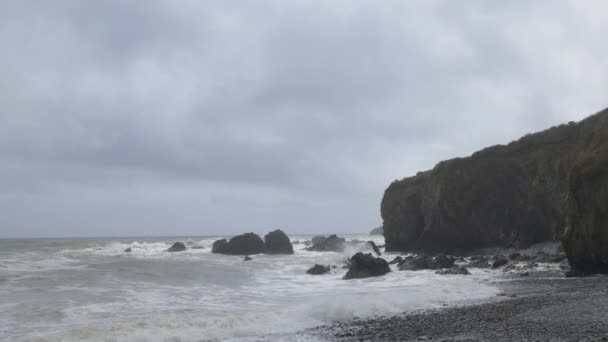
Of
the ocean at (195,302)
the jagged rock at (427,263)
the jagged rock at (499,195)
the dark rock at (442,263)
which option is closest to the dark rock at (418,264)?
the jagged rock at (427,263)

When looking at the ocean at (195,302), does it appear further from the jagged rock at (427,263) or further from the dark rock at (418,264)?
the jagged rock at (427,263)

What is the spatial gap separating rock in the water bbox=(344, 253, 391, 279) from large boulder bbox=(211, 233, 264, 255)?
3955cm

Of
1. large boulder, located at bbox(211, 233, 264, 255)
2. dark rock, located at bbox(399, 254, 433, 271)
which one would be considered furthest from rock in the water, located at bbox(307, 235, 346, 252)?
dark rock, located at bbox(399, 254, 433, 271)

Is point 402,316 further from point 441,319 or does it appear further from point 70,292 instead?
point 70,292

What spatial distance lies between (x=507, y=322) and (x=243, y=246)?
209ft

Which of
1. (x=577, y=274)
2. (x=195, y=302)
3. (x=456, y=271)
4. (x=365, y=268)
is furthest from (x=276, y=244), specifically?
(x=577, y=274)

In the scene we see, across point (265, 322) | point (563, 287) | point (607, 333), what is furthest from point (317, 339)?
point (563, 287)

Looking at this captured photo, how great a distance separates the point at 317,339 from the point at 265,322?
3426 mm

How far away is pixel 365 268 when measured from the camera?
3881 centimetres

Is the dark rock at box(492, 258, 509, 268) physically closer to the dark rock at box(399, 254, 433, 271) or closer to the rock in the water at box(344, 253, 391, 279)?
the dark rock at box(399, 254, 433, 271)

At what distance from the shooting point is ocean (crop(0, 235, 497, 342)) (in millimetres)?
16969

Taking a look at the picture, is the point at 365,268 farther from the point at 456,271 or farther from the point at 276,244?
the point at 276,244

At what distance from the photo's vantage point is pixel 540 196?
50875mm

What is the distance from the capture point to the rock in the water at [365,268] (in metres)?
38.0
